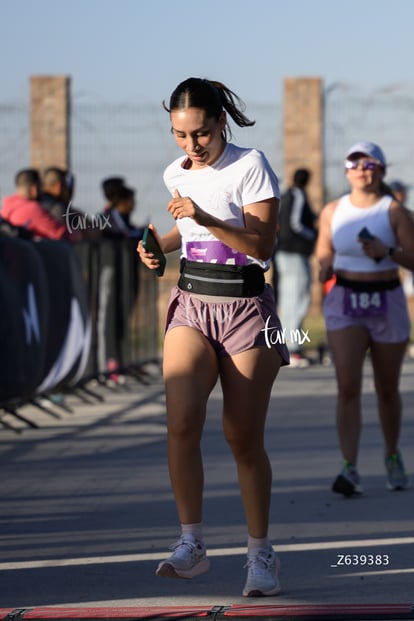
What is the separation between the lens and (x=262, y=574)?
6098 mm

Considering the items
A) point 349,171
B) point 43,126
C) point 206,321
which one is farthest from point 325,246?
Answer: point 43,126

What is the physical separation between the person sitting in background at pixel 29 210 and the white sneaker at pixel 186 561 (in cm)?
687

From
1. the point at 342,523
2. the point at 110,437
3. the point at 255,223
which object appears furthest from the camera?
the point at 110,437

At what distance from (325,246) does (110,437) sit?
10.3 ft

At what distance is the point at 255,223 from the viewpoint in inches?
239

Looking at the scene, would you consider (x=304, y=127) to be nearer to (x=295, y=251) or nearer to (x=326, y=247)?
(x=295, y=251)

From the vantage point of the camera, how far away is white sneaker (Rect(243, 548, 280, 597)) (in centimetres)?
606

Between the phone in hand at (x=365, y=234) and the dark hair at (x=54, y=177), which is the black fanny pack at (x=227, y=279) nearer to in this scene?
the phone in hand at (x=365, y=234)

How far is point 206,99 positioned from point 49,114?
18666 millimetres

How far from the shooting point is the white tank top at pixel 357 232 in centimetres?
890

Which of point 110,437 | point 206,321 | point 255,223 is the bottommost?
point 110,437

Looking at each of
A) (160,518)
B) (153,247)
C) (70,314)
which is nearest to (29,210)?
(70,314)

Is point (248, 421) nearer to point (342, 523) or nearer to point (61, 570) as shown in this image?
point (61, 570)

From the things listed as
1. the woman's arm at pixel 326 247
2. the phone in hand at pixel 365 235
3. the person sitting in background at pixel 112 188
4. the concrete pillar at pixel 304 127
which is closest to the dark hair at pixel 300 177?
the person sitting in background at pixel 112 188
